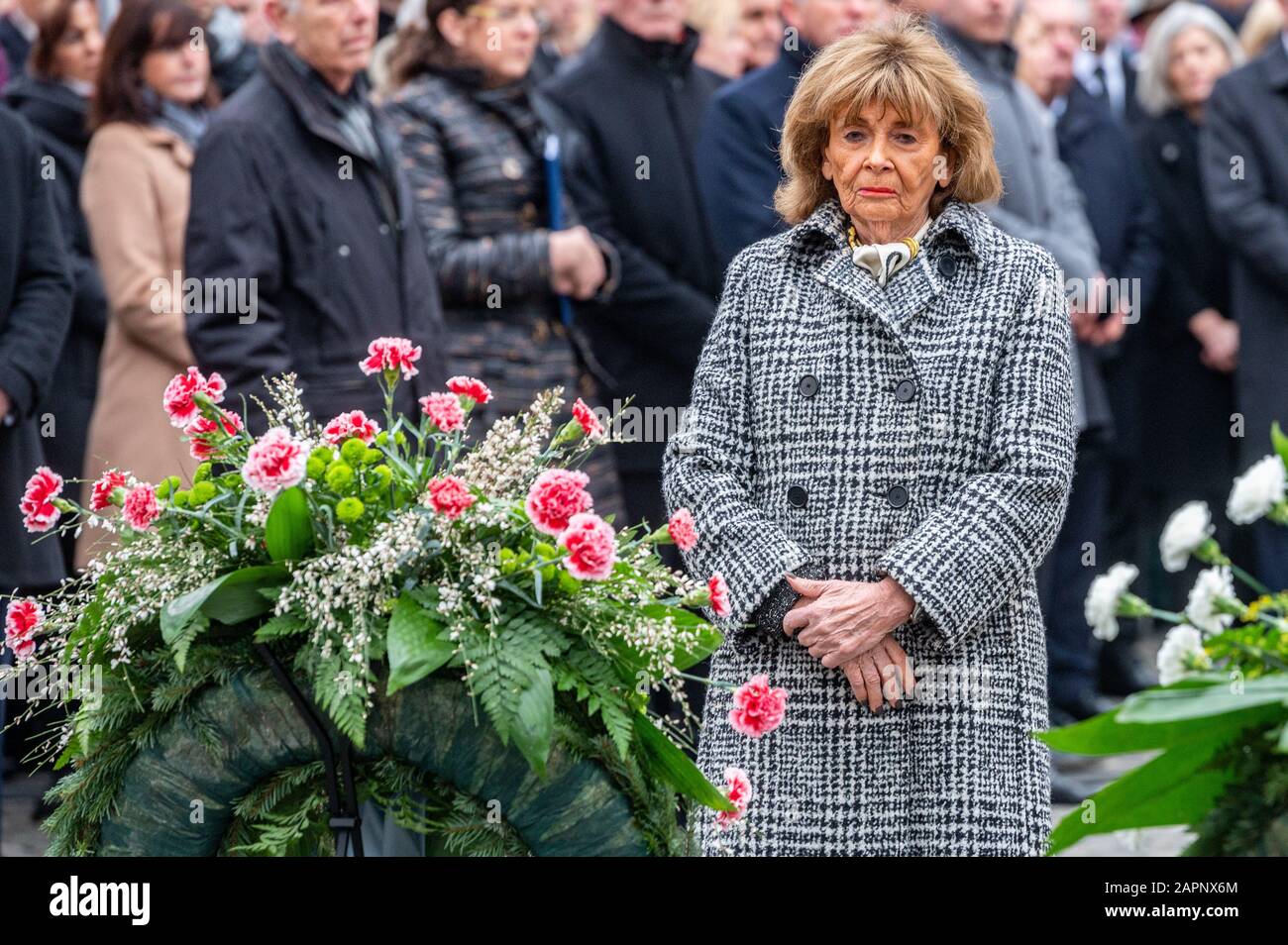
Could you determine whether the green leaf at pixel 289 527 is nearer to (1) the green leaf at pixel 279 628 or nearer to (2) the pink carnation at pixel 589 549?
(1) the green leaf at pixel 279 628

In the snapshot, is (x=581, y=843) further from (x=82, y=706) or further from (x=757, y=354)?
(x=757, y=354)

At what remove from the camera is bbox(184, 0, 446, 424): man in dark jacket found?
18.6 feet

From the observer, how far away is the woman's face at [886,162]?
3832mm

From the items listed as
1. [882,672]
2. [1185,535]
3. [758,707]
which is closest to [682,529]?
[758,707]

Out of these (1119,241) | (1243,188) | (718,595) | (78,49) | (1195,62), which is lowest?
(718,595)

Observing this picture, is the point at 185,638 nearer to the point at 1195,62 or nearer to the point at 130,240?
the point at 130,240

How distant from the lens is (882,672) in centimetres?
368

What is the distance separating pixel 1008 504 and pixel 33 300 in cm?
311

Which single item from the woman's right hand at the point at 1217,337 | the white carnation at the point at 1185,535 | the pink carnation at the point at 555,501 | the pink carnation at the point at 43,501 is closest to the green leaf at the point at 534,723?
the pink carnation at the point at 555,501

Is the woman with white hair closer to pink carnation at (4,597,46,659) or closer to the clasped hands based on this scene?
the clasped hands

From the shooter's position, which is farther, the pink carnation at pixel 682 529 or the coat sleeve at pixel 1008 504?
the coat sleeve at pixel 1008 504

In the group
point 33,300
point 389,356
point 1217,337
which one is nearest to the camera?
point 389,356

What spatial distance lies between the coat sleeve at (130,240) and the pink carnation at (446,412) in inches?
125
